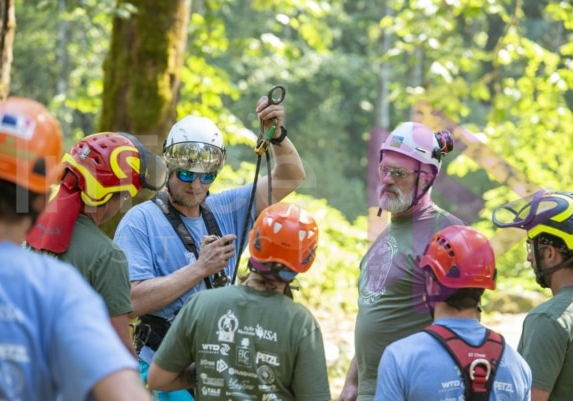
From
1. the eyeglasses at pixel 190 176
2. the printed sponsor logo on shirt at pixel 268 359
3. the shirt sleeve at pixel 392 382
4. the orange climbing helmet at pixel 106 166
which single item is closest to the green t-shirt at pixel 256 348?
the printed sponsor logo on shirt at pixel 268 359

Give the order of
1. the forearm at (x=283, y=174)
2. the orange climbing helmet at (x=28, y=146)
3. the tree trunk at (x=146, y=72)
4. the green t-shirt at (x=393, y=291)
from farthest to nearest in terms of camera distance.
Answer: the tree trunk at (x=146, y=72)
the forearm at (x=283, y=174)
the green t-shirt at (x=393, y=291)
the orange climbing helmet at (x=28, y=146)

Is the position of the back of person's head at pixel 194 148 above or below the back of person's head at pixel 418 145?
below

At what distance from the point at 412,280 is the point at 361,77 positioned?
32918 millimetres

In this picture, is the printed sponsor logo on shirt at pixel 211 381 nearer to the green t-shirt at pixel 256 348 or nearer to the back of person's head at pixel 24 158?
the green t-shirt at pixel 256 348

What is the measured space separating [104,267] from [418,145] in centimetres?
184

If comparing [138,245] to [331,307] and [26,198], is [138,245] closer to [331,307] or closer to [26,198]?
[26,198]

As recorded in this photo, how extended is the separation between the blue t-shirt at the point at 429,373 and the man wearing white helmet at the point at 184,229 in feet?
4.58

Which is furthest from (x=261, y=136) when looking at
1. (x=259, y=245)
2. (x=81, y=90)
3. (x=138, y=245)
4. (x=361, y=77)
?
(x=361, y=77)

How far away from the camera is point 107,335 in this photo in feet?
7.67

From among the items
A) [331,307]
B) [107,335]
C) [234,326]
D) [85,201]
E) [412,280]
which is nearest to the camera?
[107,335]

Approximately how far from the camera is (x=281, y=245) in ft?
12.4

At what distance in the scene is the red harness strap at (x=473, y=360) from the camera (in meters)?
3.62

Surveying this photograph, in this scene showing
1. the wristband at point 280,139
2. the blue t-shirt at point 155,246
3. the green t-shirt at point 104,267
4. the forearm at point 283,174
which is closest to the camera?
the green t-shirt at point 104,267

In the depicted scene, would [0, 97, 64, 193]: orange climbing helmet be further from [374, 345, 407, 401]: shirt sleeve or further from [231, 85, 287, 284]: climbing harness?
[231, 85, 287, 284]: climbing harness
